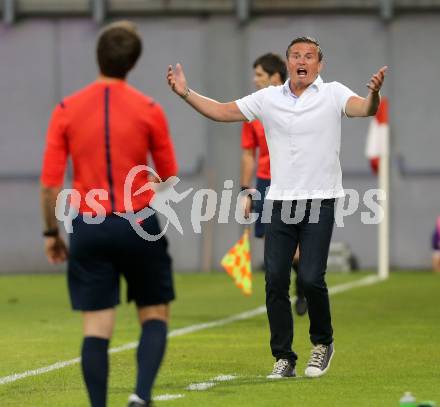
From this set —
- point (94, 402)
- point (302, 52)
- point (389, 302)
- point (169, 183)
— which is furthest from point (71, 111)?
point (389, 302)

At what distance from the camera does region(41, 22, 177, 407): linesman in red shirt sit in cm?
719

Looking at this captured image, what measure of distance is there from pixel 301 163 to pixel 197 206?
16.2 meters

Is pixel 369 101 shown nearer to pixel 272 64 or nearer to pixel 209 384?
pixel 209 384

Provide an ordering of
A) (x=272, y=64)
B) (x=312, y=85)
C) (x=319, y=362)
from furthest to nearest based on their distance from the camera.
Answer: (x=272, y=64) < (x=319, y=362) < (x=312, y=85)

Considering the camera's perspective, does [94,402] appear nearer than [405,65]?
Yes

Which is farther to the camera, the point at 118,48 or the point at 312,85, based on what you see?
the point at 312,85

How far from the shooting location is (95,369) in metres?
7.28

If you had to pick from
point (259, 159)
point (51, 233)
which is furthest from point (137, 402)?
point (259, 159)

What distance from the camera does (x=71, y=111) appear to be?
23.7ft

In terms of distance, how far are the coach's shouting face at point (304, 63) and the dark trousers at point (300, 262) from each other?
75 centimetres

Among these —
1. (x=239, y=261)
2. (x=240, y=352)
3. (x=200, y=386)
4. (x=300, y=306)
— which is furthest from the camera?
(x=239, y=261)

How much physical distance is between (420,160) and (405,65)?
1531 mm

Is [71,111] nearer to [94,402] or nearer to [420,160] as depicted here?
[94,402]

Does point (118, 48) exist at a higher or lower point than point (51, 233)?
higher
